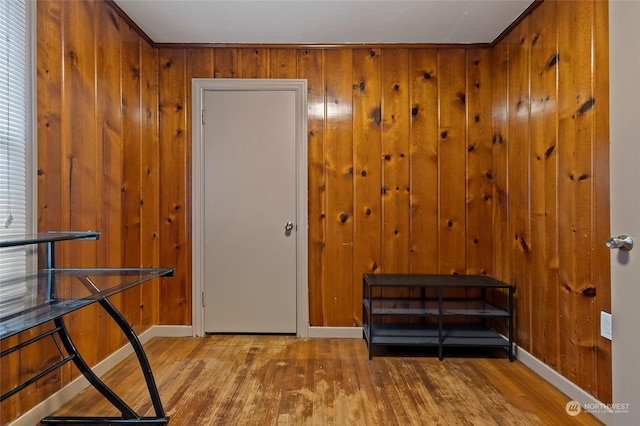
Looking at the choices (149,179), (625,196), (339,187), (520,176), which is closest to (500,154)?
(520,176)

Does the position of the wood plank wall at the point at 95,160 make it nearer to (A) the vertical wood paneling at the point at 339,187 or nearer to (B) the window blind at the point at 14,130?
(B) the window blind at the point at 14,130

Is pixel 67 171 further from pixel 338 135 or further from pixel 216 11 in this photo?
pixel 338 135

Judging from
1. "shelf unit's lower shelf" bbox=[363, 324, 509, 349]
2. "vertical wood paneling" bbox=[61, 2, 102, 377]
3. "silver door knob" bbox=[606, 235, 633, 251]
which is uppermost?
"vertical wood paneling" bbox=[61, 2, 102, 377]

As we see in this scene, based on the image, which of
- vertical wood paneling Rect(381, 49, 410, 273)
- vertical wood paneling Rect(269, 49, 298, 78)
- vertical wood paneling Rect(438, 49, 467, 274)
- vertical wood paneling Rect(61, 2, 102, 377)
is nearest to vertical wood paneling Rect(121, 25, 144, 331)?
vertical wood paneling Rect(61, 2, 102, 377)

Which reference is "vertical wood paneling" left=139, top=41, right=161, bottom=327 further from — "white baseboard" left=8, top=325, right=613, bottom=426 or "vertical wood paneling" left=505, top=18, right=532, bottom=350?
"vertical wood paneling" left=505, top=18, right=532, bottom=350

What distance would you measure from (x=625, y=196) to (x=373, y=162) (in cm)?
171

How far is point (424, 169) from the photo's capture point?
2.95 m

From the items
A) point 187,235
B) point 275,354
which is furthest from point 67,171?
point 275,354

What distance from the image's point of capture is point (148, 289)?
2881mm

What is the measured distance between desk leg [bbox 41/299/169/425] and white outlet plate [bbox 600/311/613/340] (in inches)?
84.4

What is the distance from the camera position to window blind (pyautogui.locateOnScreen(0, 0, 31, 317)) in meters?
1.66

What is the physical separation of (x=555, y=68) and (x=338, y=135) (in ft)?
4.92

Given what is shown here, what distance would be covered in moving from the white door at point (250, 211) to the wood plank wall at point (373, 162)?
0.60ft

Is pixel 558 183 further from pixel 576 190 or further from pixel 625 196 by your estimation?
pixel 625 196
